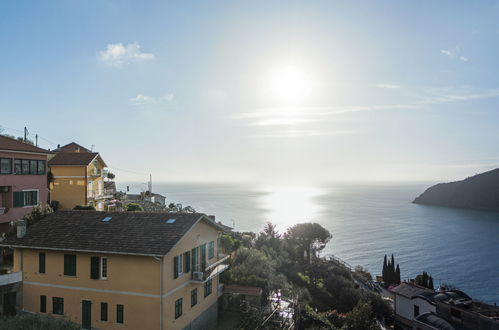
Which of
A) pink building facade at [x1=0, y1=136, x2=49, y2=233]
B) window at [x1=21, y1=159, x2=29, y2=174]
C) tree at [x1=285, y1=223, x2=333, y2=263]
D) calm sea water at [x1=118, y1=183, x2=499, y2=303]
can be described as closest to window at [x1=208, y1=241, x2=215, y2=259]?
pink building facade at [x1=0, y1=136, x2=49, y2=233]

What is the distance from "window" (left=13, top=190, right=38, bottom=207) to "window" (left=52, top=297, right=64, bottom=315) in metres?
17.1

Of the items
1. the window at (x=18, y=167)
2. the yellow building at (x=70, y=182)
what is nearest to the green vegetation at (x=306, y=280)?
the yellow building at (x=70, y=182)

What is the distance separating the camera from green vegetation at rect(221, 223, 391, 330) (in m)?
26.6

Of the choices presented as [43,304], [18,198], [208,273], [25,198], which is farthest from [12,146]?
[208,273]

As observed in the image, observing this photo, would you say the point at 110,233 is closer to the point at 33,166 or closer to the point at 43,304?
the point at 43,304

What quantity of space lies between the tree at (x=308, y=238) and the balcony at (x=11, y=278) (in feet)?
143

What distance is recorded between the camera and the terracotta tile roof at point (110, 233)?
18812mm

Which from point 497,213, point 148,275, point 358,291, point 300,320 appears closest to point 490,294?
point 358,291

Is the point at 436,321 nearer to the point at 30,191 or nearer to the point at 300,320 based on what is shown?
the point at 300,320

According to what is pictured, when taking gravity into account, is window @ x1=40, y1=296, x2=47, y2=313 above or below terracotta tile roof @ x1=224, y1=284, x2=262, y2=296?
above

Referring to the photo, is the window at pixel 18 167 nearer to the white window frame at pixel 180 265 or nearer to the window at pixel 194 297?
the white window frame at pixel 180 265

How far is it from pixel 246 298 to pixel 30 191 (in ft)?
80.0

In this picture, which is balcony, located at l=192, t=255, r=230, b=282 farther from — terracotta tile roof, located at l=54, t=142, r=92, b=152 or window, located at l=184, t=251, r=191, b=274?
terracotta tile roof, located at l=54, t=142, r=92, b=152

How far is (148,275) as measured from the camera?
18.2 meters
